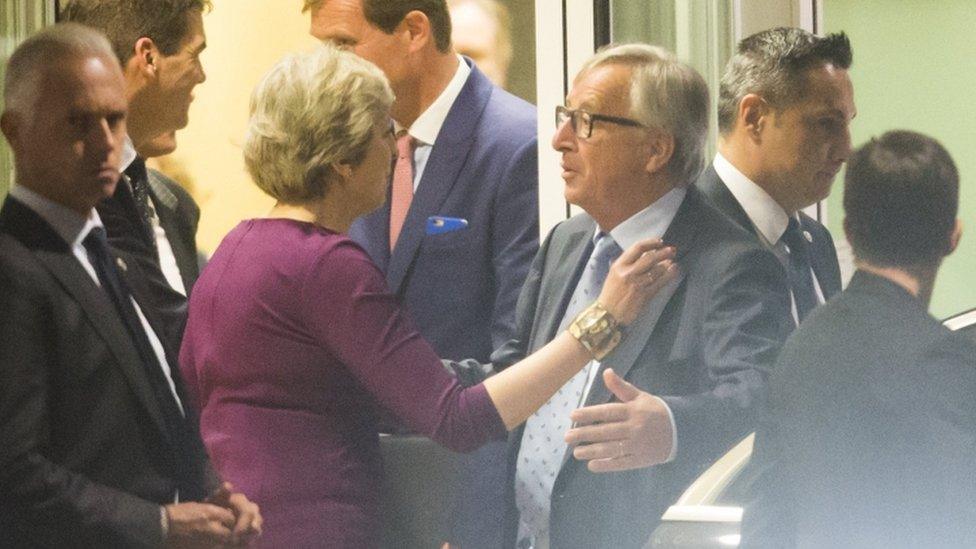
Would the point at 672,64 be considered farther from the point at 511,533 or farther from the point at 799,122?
the point at 511,533

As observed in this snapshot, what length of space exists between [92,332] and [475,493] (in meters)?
0.97

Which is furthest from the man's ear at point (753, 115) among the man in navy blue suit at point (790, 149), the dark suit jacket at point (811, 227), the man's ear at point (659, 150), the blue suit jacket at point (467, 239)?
the blue suit jacket at point (467, 239)

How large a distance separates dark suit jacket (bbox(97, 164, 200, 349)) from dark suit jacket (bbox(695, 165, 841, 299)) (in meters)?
0.90

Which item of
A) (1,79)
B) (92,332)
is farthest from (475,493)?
(1,79)

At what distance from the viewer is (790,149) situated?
269 centimetres

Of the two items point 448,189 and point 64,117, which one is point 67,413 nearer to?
point 64,117

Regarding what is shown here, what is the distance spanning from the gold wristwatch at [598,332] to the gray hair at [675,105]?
0.34m

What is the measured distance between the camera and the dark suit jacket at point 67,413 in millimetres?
1899

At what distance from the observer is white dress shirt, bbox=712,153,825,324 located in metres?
2.64

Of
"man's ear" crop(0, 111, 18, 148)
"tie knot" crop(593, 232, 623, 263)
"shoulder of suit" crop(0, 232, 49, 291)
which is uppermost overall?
"man's ear" crop(0, 111, 18, 148)

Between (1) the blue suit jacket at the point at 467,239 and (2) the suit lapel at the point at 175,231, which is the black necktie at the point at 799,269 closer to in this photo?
(1) the blue suit jacket at the point at 467,239

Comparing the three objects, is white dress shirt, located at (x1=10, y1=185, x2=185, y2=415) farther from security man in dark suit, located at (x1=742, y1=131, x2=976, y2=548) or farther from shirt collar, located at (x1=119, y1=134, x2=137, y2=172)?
security man in dark suit, located at (x1=742, y1=131, x2=976, y2=548)

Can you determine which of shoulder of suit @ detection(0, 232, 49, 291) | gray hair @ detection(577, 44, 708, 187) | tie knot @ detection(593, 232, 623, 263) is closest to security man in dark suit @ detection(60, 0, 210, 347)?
shoulder of suit @ detection(0, 232, 49, 291)

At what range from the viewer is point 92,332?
1.97m
